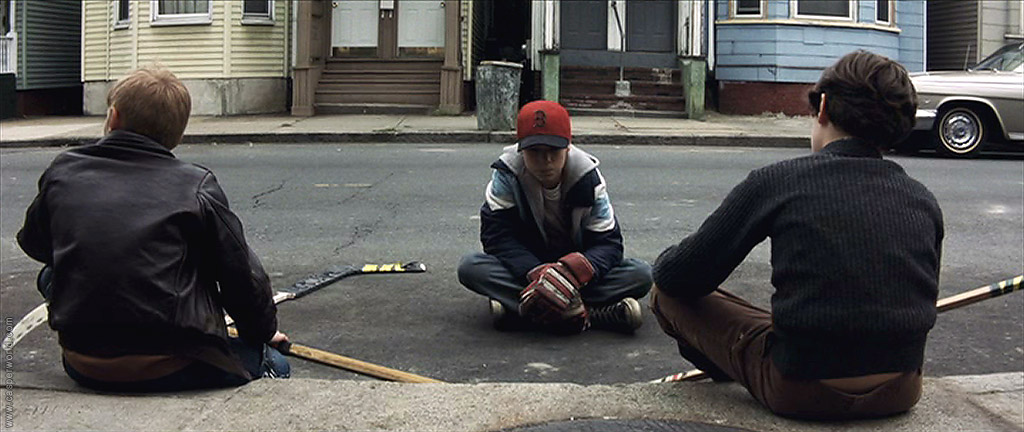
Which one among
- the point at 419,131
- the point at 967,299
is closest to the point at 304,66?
the point at 419,131

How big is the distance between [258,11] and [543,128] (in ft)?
55.7

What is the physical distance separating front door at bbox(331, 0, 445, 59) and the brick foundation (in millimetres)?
6075

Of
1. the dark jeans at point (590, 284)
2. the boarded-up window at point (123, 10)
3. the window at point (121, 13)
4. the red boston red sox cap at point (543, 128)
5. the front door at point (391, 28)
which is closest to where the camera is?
the red boston red sox cap at point (543, 128)

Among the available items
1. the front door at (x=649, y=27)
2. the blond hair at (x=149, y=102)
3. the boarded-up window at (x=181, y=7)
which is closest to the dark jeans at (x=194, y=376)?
the blond hair at (x=149, y=102)

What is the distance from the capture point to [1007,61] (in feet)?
46.6

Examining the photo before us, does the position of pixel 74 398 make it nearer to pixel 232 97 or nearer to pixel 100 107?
pixel 232 97

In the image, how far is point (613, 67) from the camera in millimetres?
20188

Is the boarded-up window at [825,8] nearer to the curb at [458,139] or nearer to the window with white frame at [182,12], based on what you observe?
the curb at [458,139]

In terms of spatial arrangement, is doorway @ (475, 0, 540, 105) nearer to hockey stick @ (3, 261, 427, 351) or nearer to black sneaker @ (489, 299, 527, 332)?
hockey stick @ (3, 261, 427, 351)

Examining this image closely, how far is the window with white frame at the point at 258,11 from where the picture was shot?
20.2 m

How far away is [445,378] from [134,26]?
18.3 metres

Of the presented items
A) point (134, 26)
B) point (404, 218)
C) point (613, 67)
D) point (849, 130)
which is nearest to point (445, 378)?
point (849, 130)

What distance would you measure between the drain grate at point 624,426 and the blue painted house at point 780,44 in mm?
17565

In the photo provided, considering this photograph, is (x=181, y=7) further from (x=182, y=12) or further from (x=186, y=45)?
(x=186, y=45)
